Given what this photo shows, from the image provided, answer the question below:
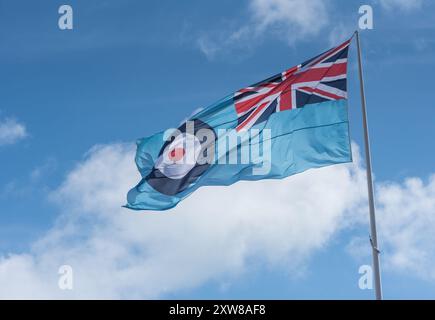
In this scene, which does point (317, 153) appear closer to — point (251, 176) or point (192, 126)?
point (251, 176)

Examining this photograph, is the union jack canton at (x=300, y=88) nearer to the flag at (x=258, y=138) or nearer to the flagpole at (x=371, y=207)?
the flag at (x=258, y=138)

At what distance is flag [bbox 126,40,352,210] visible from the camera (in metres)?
22.3

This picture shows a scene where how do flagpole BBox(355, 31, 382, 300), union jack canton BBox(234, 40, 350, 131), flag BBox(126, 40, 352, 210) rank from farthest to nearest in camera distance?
union jack canton BBox(234, 40, 350, 131)
flag BBox(126, 40, 352, 210)
flagpole BBox(355, 31, 382, 300)

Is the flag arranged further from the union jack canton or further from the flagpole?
the flagpole

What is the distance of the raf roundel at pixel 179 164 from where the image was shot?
22.7 metres

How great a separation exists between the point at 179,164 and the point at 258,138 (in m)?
2.66

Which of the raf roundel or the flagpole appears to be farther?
the raf roundel

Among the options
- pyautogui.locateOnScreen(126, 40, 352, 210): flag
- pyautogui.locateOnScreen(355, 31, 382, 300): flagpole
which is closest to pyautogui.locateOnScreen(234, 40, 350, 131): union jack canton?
pyautogui.locateOnScreen(126, 40, 352, 210): flag

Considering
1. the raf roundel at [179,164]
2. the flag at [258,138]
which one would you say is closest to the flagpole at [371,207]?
the flag at [258,138]

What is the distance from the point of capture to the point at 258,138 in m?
23.0

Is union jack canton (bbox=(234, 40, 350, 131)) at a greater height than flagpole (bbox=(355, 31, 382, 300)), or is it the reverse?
union jack canton (bbox=(234, 40, 350, 131))
